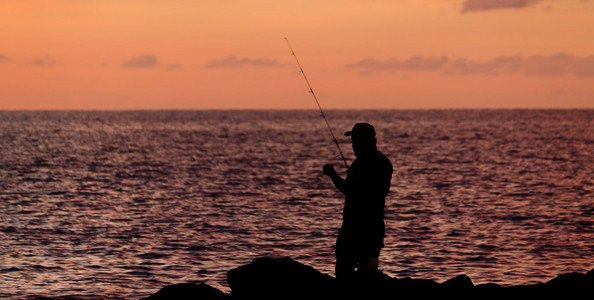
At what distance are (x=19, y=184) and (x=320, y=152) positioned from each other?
99.6 ft

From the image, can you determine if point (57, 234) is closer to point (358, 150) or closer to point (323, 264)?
point (323, 264)

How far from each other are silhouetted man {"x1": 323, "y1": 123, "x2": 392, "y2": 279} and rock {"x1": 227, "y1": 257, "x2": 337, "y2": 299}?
29.4 inches

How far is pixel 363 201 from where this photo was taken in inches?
Answer: 333

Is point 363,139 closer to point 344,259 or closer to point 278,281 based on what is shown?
point 344,259

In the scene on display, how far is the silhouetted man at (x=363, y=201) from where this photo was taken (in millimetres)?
8352

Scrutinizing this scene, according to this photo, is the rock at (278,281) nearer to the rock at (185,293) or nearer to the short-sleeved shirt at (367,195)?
the rock at (185,293)

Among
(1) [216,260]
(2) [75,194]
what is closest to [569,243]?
(1) [216,260]

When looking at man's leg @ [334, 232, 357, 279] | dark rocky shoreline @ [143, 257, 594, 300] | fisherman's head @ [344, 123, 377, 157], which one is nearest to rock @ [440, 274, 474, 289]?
dark rocky shoreline @ [143, 257, 594, 300]

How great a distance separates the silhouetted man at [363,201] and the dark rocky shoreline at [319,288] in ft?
2.18

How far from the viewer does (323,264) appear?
49.0 ft

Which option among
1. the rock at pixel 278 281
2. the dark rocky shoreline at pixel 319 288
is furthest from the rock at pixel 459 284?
the rock at pixel 278 281

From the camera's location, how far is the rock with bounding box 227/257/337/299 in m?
9.50

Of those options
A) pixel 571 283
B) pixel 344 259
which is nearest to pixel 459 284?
pixel 571 283

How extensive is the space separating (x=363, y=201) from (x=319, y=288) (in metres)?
1.61
